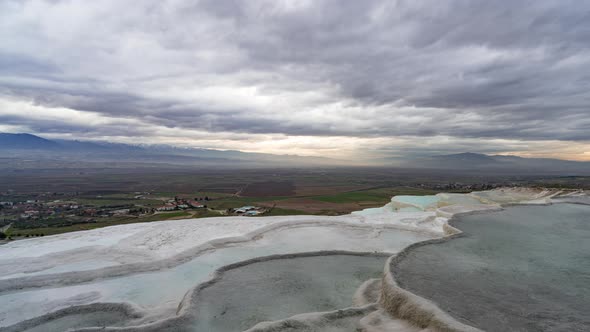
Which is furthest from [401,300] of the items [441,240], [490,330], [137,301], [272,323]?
[137,301]

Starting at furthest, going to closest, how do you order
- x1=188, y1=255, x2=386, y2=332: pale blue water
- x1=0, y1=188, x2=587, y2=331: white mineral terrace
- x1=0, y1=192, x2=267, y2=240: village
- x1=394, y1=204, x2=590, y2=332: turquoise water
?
x1=0, y1=192, x2=267, y2=240: village → x1=0, y1=188, x2=587, y2=331: white mineral terrace → x1=188, y1=255, x2=386, y2=332: pale blue water → x1=394, y1=204, x2=590, y2=332: turquoise water

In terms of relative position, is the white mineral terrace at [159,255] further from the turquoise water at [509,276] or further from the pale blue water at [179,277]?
the turquoise water at [509,276]

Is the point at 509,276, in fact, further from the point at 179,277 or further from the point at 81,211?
the point at 81,211

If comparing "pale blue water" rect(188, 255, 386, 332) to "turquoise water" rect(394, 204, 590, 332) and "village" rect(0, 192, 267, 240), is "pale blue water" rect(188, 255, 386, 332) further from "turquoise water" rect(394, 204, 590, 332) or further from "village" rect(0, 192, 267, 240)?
"village" rect(0, 192, 267, 240)

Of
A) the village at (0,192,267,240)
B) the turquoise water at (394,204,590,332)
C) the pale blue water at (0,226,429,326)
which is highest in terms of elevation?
the turquoise water at (394,204,590,332)

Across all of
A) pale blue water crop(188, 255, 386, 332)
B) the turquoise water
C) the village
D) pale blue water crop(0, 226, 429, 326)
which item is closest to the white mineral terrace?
pale blue water crop(0, 226, 429, 326)

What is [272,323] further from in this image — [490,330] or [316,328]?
[490,330]

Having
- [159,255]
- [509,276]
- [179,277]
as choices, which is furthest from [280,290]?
[509,276]
